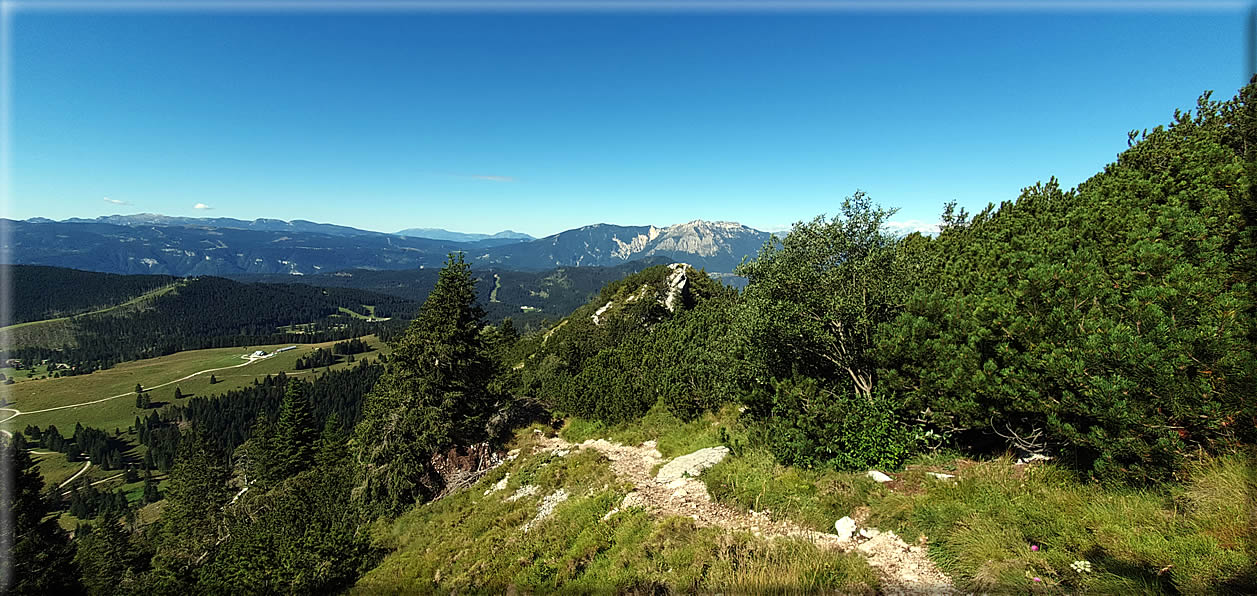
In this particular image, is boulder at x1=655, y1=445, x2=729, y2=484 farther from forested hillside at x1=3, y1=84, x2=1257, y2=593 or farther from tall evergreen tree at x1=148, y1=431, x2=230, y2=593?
tall evergreen tree at x1=148, y1=431, x2=230, y2=593

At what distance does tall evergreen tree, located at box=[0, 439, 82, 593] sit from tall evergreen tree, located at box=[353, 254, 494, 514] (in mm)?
26888

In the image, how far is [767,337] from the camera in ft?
53.7

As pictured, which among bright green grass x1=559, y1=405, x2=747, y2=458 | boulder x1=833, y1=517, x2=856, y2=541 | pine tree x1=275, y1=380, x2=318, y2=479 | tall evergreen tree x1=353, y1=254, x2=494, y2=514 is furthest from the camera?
pine tree x1=275, y1=380, x2=318, y2=479

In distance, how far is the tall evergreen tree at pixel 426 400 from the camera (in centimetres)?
2488

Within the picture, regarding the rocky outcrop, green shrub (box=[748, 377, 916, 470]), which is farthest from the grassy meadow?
the rocky outcrop

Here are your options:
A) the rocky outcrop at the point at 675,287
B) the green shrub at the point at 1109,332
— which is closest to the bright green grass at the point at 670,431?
the green shrub at the point at 1109,332

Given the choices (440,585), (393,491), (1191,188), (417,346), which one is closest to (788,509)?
(440,585)

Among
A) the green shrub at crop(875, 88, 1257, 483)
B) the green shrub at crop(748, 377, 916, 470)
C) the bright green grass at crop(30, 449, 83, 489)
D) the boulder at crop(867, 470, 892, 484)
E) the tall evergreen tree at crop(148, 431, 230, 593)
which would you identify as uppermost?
the green shrub at crop(875, 88, 1257, 483)

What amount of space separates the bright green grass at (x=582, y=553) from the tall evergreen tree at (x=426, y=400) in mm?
3779

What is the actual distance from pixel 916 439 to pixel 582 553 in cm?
1030

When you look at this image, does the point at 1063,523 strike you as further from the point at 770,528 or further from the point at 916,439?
the point at 770,528

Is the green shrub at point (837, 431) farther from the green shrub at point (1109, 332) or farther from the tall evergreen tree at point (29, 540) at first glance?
the tall evergreen tree at point (29, 540)

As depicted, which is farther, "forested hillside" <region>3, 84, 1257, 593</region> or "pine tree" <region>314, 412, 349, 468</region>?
"pine tree" <region>314, 412, 349, 468</region>

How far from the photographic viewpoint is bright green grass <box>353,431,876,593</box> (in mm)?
8602
